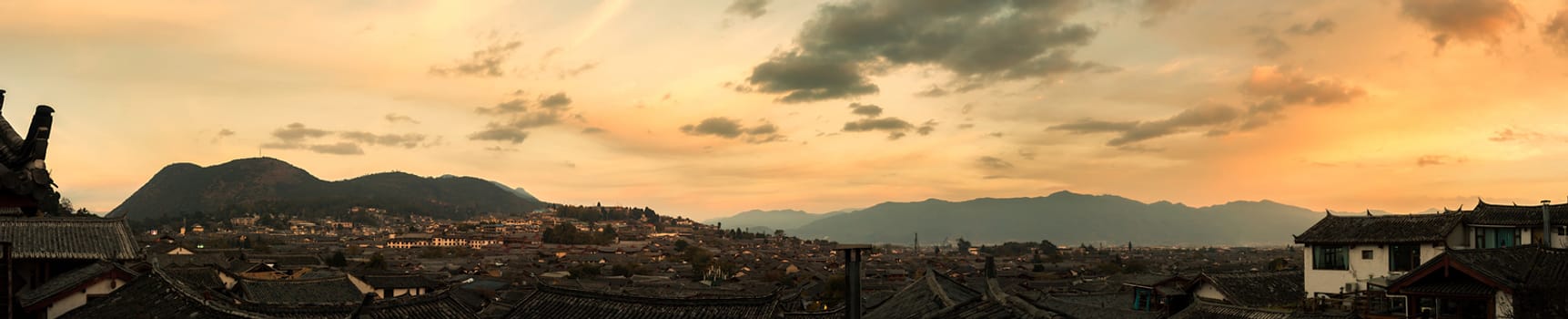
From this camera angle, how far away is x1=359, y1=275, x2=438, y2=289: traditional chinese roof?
71500 millimetres

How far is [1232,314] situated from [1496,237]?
15.7m

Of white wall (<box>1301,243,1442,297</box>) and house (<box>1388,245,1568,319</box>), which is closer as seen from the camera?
house (<box>1388,245,1568,319</box>)

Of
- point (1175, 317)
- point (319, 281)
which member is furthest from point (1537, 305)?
point (319, 281)

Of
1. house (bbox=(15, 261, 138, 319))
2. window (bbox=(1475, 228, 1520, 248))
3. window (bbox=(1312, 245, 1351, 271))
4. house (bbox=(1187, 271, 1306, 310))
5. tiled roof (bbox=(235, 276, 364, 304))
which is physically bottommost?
tiled roof (bbox=(235, 276, 364, 304))

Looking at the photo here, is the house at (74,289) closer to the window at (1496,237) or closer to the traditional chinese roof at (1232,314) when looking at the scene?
the traditional chinese roof at (1232,314)

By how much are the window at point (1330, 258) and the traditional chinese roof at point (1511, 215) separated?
15.3 ft

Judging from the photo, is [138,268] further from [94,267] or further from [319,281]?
[319,281]

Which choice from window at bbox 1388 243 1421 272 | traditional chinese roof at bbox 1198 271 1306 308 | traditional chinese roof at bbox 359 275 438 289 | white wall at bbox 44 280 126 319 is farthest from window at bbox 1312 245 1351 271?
traditional chinese roof at bbox 359 275 438 289

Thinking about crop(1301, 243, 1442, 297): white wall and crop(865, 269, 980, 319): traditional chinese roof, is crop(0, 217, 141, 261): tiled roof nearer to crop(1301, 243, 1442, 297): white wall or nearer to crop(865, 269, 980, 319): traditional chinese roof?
crop(865, 269, 980, 319): traditional chinese roof

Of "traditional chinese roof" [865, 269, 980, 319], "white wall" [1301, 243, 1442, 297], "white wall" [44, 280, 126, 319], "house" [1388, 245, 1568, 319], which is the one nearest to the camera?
"white wall" [44, 280, 126, 319]

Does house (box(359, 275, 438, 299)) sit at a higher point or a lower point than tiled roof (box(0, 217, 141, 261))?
lower

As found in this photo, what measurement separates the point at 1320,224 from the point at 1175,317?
14.1 metres

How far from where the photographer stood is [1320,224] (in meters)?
42.3

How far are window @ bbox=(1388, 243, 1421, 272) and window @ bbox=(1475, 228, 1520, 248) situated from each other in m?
2.07
